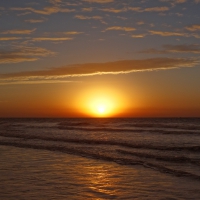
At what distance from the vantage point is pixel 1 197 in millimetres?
8633

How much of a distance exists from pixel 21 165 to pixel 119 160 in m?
4.75

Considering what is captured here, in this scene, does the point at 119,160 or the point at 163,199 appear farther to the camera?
the point at 119,160

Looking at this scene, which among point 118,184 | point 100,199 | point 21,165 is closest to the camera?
point 100,199

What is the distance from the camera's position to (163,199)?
8.59 m

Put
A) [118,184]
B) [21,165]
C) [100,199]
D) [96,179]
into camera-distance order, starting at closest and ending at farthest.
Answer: [100,199] → [118,184] → [96,179] → [21,165]

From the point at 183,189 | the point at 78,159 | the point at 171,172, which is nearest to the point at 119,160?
the point at 78,159

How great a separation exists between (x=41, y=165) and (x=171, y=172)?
5.36 metres

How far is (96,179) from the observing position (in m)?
11.1

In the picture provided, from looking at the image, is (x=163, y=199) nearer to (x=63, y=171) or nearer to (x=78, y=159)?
(x=63, y=171)

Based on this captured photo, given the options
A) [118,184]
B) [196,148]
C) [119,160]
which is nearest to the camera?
[118,184]

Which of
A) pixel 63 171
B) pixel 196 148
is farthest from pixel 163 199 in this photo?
pixel 196 148

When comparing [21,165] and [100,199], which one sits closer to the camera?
[100,199]

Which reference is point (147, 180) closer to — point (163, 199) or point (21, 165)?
point (163, 199)

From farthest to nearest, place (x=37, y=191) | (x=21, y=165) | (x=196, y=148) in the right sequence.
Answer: (x=196, y=148), (x=21, y=165), (x=37, y=191)
